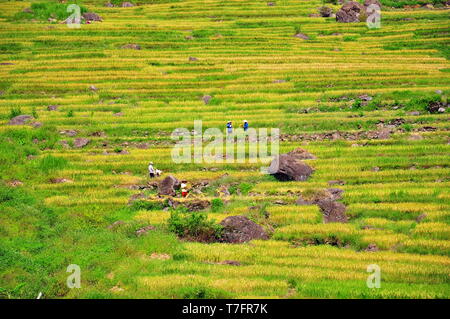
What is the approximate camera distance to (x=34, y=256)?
965 inches

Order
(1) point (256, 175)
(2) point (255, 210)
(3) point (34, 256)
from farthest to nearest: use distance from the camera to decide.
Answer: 1. (1) point (256, 175)
2. (2) point (255, 210)
3. (3) point (34, 256)

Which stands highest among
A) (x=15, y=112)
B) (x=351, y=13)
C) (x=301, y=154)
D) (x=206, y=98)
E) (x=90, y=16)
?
(x=351, y=13)

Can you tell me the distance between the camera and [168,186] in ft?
104

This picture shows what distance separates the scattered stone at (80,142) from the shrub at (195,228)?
15423mm

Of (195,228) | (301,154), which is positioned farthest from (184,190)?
(301,154)

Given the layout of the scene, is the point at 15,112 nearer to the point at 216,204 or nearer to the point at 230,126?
the point at 230,126

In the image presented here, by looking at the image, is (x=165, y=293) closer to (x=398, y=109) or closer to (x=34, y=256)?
(x=34, y=256)

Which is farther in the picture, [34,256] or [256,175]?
[256,175]

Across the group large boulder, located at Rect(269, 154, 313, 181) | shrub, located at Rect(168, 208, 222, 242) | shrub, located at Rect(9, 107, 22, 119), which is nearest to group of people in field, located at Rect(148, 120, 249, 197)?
shrub, located at Rect(168, 208, 222, 242)

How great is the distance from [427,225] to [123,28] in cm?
5279

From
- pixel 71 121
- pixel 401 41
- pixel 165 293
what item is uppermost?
pixel 401 41

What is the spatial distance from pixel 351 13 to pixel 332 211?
5234 centimetres

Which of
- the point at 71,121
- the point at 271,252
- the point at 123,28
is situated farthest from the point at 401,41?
the point at 271,252

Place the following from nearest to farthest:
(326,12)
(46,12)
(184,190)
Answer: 1. (184,190)
2. (46,12)
3. (326,12)
